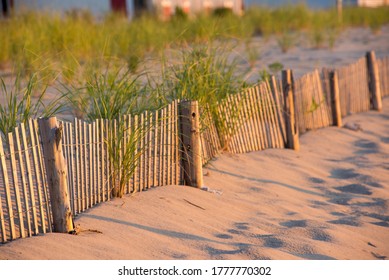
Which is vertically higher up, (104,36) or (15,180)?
(104,36)

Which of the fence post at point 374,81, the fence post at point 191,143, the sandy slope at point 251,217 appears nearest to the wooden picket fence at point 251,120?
the sandy slope at point 251,217

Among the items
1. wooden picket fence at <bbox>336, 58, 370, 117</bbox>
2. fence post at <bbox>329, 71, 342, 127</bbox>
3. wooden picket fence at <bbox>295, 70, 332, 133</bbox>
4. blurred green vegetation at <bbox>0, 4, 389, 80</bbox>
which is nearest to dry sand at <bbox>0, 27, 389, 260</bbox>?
wooden picket fence at <bbox>295, 70, 332, 133</bbox>

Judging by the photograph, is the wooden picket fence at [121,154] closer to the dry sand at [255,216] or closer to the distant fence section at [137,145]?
the distant fence section at [137,145]

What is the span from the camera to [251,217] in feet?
15.8

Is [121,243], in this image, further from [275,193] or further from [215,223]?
[275,193]

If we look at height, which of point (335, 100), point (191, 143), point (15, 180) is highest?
point (15, 180)

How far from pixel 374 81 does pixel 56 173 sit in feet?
19.6

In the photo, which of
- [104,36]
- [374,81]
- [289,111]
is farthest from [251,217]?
[104,36]

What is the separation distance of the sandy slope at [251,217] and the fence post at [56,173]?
0.12 metres

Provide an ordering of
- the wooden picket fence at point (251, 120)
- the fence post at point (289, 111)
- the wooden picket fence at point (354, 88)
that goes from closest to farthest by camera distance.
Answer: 1. the wooden picket fence at point (251, 120)
2. the fence post at point (289, 111)
3. the wooden picket fence at point (354, 88)

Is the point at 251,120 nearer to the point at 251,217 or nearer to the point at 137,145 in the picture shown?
the point at 251,217

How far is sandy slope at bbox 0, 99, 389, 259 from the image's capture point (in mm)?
3941

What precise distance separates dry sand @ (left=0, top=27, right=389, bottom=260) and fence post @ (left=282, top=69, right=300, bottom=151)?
0.13 metres

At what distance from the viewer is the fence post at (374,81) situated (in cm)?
880
